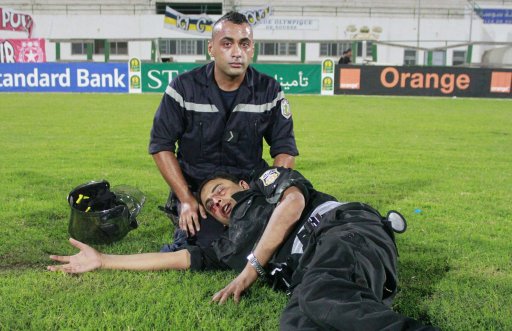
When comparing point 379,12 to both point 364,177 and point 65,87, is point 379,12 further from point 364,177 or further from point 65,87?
point 364,177

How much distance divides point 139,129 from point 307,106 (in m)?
8.07

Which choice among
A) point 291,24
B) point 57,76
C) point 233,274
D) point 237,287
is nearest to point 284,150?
point 233,274

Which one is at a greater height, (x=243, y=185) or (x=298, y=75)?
(x=298, y=75)

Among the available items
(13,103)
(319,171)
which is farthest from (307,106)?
(319,171)

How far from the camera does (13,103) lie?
18.1 metres

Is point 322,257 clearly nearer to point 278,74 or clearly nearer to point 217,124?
point 217,124

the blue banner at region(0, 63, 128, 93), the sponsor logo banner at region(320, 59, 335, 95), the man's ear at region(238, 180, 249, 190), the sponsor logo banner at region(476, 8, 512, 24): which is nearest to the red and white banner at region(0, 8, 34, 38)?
the blue banner at region(0, 63, 128, 93)

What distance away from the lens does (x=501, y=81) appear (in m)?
24.0

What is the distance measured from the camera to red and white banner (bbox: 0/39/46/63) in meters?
29.2

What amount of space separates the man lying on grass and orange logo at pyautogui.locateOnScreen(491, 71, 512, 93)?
22.9 m

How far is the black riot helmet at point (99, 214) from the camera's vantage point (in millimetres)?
4109

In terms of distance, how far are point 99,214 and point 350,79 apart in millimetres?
21652

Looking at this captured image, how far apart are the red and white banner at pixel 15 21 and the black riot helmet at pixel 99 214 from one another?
121ft

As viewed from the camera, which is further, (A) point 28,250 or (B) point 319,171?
(B) point 319,171
